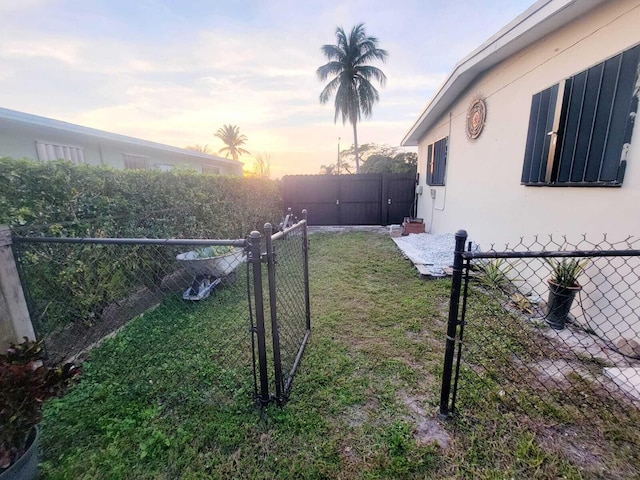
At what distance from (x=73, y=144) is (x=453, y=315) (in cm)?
797

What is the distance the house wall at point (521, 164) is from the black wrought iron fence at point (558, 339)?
0.08 meters

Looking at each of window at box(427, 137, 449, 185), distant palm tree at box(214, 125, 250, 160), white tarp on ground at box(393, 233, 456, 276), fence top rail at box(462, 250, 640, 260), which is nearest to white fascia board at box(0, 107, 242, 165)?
fence top rail at box(462, 250, 640, 260)

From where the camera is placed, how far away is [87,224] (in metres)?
2.50

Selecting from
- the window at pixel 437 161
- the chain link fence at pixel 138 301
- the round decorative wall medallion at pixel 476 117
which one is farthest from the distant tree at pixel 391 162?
the chain link fence at pixel 138 301

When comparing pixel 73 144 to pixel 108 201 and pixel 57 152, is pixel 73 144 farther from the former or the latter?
pixel 108 201

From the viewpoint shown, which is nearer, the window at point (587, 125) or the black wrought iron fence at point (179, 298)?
the black wrought iron fence at point (179, 298)

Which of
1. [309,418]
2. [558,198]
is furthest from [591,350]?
[309,418]

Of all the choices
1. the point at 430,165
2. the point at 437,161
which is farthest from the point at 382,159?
the point at 437,161

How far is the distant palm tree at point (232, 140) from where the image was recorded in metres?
30.0

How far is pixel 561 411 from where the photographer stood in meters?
1.62

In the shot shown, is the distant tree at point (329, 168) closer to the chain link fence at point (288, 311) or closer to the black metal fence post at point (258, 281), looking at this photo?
the chain link fence at point (288, 311)

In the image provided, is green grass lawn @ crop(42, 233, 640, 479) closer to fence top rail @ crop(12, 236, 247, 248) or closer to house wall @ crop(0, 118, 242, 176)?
fence top rail @ crop(12, 236, 247, 248)

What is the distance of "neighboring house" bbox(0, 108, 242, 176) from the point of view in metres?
4.67

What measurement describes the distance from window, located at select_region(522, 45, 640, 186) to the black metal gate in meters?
6.03
